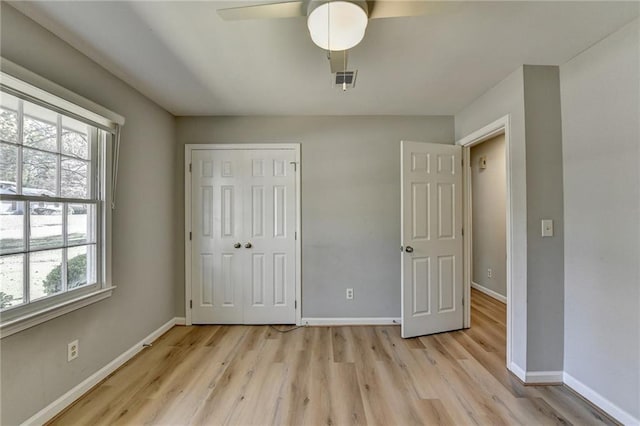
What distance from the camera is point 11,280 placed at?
4.67 feet

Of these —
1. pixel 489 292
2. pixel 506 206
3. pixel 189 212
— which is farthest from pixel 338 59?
pixel 489 292

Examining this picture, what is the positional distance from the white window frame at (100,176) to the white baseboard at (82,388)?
539mm

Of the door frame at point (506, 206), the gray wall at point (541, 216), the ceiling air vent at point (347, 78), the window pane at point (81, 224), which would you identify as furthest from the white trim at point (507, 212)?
the window pane at point (81, 224)

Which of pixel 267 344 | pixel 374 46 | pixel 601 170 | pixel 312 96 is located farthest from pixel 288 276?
pixel 601 170

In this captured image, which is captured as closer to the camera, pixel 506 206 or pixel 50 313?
pixel 50 313

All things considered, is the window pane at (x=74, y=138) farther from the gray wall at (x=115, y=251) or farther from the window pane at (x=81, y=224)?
the window pane at (x=81, y=224)

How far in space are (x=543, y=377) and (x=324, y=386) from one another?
5.26 feet

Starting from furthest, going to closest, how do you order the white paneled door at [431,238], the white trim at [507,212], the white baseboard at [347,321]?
the white baseboard at [347,321]
the white paneled door at [431,238]
the white trim at [507,212]

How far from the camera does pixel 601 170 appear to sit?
1.68m

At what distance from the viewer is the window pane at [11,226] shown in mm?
→ 1388

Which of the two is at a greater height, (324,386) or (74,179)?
(74,179)

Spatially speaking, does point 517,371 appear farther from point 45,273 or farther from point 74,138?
point 74,138

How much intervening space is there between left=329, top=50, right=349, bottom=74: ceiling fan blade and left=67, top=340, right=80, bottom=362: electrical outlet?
2.42 metres

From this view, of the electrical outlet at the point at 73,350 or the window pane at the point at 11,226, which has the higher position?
the window pane at the point at 11,226
